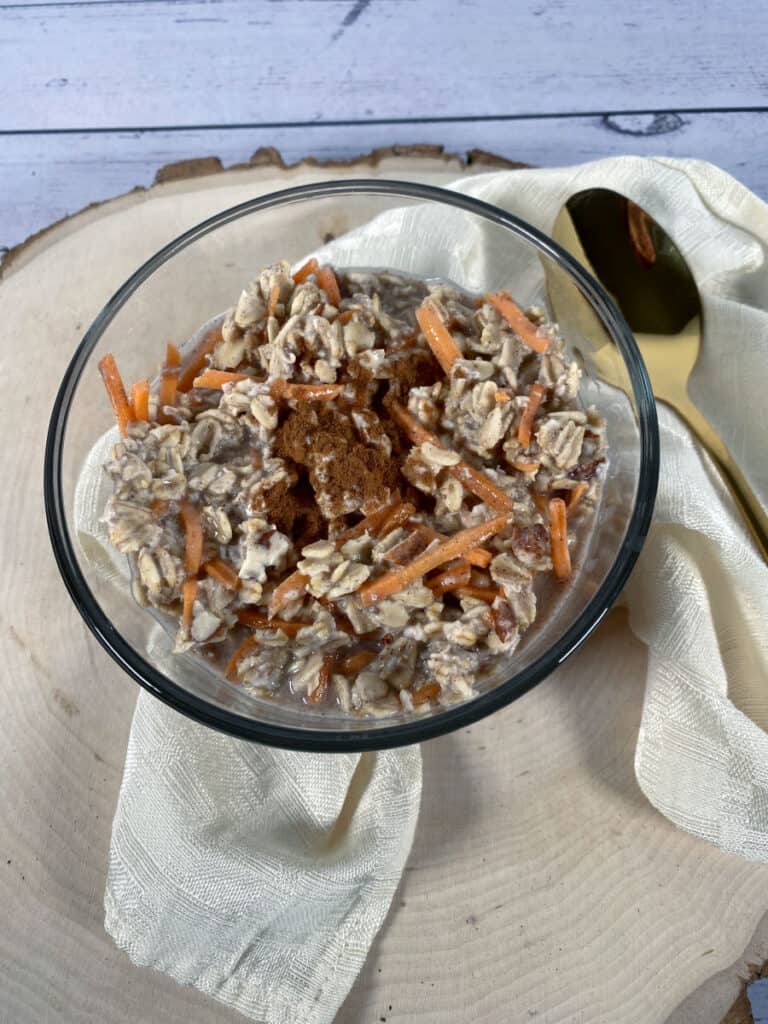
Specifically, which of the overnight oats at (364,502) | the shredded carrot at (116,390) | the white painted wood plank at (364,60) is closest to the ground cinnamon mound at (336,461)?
the overnight oats at (364,502)

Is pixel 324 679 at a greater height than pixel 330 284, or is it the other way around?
pixel 330 284

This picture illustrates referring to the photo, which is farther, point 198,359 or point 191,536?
point 198,359

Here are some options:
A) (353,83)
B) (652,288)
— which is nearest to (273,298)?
(652,288)

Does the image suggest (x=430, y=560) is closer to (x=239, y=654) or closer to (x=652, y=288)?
(x=239, y=654)

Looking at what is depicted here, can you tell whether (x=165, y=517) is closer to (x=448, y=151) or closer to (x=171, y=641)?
(x=171, y=641)

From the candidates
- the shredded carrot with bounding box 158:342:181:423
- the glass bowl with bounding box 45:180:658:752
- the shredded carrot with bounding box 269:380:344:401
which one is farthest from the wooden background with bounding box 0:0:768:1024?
the shredded carrot with bounding box 269:380:344:401

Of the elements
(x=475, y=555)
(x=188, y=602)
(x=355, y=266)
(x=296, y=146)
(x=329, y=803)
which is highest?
(x=296, y=146)
